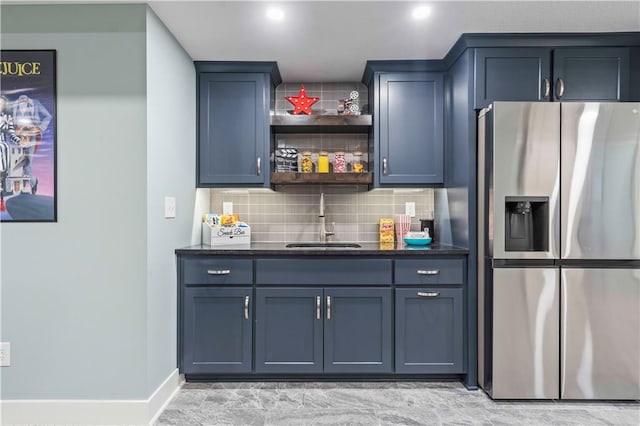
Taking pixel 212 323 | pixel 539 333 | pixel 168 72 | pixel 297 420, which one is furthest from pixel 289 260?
pixel 539 333

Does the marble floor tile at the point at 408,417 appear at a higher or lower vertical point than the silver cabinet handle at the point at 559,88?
lower

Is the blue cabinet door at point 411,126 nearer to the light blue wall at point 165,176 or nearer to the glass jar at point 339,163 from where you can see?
the glass jar at point 339,163

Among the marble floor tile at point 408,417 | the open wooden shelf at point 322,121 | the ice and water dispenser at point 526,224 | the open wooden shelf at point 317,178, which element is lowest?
the marble floor tile at point 408,417

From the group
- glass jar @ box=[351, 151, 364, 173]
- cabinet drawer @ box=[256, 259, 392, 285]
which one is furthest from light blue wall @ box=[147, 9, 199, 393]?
glass jar @ box=[351, 151, 364, 173]

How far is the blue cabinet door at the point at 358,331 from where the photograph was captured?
8.33 ft

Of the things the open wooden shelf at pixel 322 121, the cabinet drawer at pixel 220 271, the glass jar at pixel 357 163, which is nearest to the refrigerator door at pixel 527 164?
the open wooden shelf at pixel 322 121

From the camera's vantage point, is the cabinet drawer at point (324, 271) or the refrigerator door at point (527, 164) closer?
the refrigerator door at point (527, 164)

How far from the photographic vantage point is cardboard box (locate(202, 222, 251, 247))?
9.35 ft

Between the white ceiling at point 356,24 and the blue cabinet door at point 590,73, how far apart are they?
0.46 ft

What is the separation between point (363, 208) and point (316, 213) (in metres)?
0.41

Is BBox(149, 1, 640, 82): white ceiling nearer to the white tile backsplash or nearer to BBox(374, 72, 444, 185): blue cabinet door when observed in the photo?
BBox(374, 72, 444, 185): blue cabinet door

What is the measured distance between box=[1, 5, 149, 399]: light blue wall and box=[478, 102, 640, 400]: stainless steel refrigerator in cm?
210

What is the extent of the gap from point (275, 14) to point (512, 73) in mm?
1566

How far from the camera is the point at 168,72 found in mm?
2383
